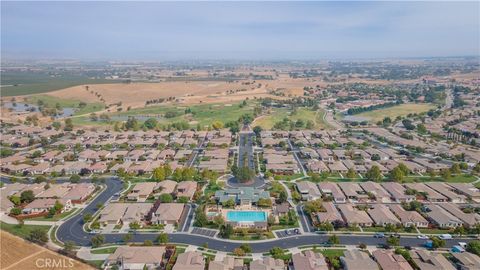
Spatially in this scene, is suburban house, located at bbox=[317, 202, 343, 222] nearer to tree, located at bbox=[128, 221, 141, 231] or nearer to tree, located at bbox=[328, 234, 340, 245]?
tree, located at bbox=[328, 234, 340, 245]

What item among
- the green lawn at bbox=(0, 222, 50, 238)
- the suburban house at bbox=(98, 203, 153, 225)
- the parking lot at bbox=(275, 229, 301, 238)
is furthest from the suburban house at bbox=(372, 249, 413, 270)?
the green lawn at bbox=(0, 222, 50, 238)

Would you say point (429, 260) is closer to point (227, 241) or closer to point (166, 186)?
point (227, 241)

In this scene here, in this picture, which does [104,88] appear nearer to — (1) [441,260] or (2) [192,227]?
(2) [192,227]

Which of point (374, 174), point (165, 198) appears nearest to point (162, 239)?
point (165, 198)

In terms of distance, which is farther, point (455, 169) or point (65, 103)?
point (65, 103)

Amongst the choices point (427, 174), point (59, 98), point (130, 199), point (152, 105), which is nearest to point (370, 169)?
point (427, 174)

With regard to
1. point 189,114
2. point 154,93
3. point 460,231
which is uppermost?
point 154,93
